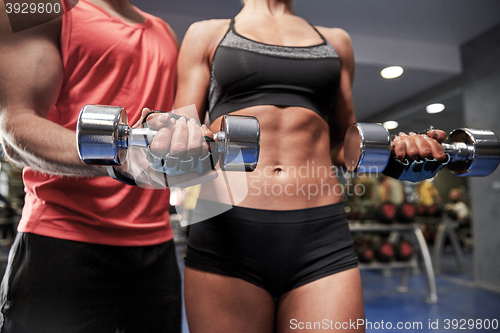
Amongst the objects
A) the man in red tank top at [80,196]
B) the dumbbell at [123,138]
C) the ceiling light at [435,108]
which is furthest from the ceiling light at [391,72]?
the dumbbell at [123,138]

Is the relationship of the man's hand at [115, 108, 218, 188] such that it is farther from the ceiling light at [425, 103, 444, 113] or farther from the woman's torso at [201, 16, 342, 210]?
the ceiling light at [425, 103, 444, 113]

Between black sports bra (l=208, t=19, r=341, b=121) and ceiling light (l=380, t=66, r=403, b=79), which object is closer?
black sports bra (l=208, t=19, r=341, b=121)

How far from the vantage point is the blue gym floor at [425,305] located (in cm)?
272

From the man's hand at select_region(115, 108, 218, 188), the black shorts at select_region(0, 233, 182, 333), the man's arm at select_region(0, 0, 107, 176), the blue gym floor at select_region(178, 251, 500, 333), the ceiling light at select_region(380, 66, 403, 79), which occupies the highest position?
the ceiling light at select_region(380, 66, 403, 79)

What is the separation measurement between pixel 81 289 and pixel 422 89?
5.62 metres

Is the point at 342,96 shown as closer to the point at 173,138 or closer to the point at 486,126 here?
the point at 173,138

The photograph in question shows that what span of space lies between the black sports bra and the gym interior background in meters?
2.07

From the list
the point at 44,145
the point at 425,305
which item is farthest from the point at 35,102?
the point at 425,305

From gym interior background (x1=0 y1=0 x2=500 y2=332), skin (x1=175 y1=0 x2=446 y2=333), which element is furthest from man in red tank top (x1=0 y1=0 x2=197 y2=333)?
gym interior background (x1=0 y1=0 x2=500 y2=332)

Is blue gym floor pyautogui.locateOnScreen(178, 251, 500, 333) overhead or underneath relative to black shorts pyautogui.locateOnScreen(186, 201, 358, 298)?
underneath

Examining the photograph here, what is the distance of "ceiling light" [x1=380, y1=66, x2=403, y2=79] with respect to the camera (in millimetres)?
4387

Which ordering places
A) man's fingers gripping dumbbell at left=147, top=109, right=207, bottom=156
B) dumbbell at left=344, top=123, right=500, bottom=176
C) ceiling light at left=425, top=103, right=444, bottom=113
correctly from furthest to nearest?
ceiling light at left=425, top=103, right=444, bottom=113 < dumbbell at left=344, top=123, right=500, bottom=176 < man's fingers gripping dumbbell at left=147, top=109, right=207, bottom=156

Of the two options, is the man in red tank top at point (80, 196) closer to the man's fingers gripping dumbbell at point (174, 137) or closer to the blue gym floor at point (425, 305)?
the man's fingers gripping dumbbell at point (174, 137)

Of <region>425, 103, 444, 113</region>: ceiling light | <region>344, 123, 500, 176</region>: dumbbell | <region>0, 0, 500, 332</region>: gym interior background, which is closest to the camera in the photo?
<region>344, 123, 500, 176</region>: dumbbell
